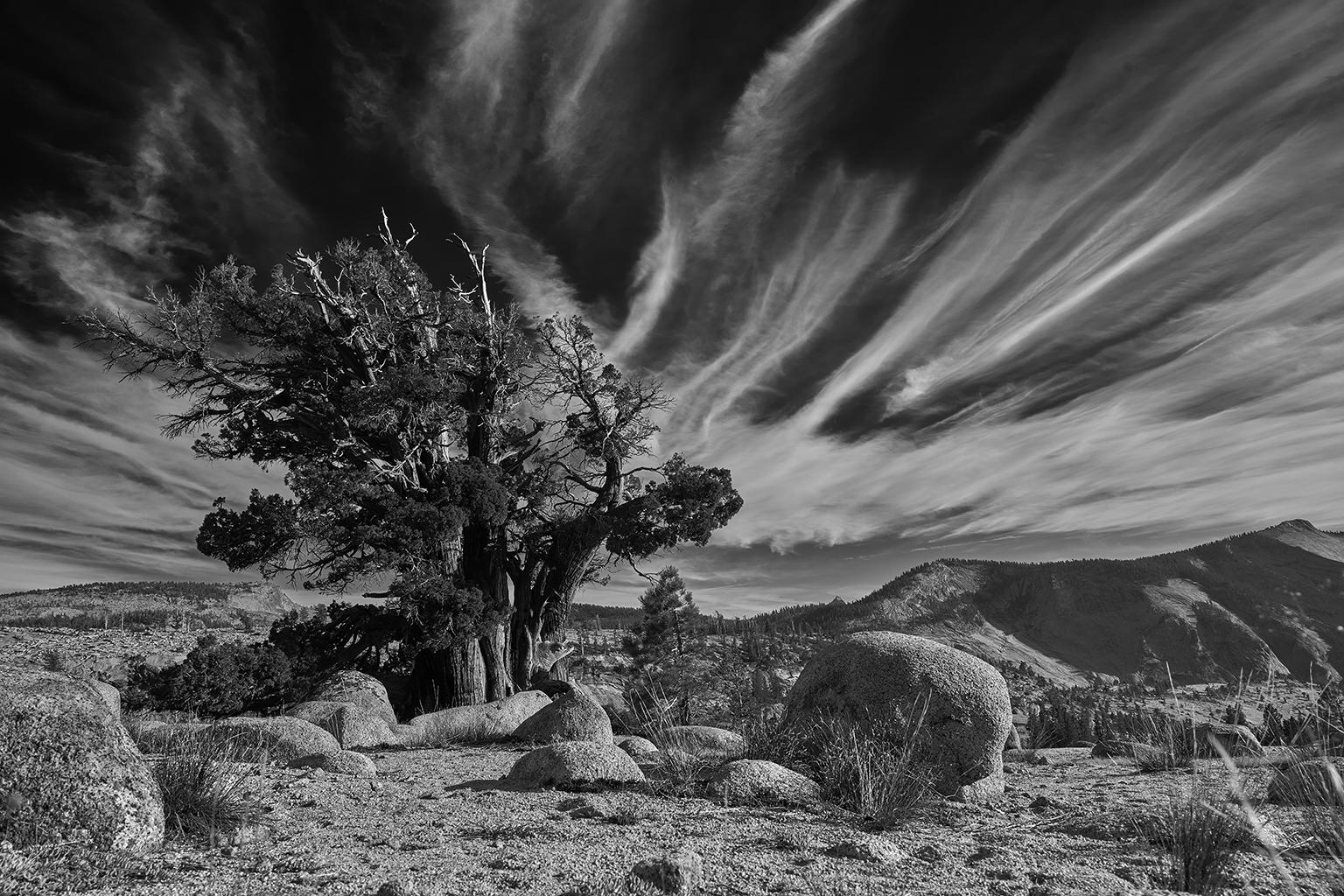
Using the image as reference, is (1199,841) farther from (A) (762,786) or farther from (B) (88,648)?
(B) (88,648)

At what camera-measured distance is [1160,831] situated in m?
4.58

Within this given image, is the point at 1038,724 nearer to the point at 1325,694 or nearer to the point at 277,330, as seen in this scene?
the point at 1325,694

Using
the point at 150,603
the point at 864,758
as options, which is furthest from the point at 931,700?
the point at 150,603

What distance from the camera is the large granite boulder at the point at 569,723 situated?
11.4m

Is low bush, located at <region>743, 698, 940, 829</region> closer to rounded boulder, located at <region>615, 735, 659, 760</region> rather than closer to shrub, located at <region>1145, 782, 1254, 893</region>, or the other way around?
shrub, located at <region>1145, 782, 1254, 893</region>

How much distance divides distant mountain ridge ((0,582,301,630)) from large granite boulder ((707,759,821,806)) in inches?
2902

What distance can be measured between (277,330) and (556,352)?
22.6 ft

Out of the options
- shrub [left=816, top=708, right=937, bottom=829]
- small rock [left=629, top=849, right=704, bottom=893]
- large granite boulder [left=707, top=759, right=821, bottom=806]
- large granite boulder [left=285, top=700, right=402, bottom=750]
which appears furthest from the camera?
large granite boulder [left=285, top=700, right=402, bottom=750]

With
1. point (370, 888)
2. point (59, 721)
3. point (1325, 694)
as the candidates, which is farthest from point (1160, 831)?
point (59, 721)

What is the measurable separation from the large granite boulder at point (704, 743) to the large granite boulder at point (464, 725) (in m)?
4.45

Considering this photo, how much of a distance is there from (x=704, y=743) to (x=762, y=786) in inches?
Answer: 147

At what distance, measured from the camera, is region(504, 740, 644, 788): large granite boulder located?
6.77 metres

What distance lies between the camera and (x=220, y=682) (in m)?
13.6

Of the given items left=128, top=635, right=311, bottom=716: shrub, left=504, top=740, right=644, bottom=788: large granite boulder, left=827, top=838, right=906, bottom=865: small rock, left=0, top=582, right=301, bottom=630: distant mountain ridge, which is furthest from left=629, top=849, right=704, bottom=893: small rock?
left=0, top=582, right=301, bottom=630: distant mountain ridge
